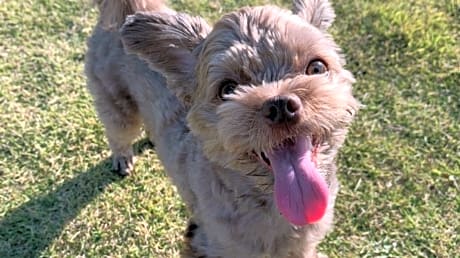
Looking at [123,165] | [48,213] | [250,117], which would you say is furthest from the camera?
[123,165]

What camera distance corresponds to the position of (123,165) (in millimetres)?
4836

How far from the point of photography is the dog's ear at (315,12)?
3379 mm

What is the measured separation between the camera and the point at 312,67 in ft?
10.1

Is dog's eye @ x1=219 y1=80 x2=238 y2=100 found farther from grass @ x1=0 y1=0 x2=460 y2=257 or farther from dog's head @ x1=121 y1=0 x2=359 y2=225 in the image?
grass @ x1=0 y1=0 x2=460 y2=257

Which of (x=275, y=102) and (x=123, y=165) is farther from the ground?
(x=275, y=102)

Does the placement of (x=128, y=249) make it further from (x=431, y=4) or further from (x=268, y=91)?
(x=431, y=4)

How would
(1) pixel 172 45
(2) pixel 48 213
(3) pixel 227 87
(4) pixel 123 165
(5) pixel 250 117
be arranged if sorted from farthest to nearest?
1. (4) pixel 123 165
2. (2) pixel 48 213
3. (1) pixel 172 45
4. (3) pixel 227 87
5. (5) pixel 250 117

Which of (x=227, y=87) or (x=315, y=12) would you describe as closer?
(x=227, y=87)

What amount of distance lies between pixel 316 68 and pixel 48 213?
2.45 m

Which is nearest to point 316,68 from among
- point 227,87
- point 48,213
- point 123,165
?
point 227,87

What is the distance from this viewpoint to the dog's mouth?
2.91 m

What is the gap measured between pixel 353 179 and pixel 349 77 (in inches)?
65.8

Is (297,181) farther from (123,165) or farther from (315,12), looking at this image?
(123,165)

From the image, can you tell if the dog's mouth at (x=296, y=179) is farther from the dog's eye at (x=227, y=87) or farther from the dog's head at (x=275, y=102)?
the dog's eye at (x=227, y=87)
